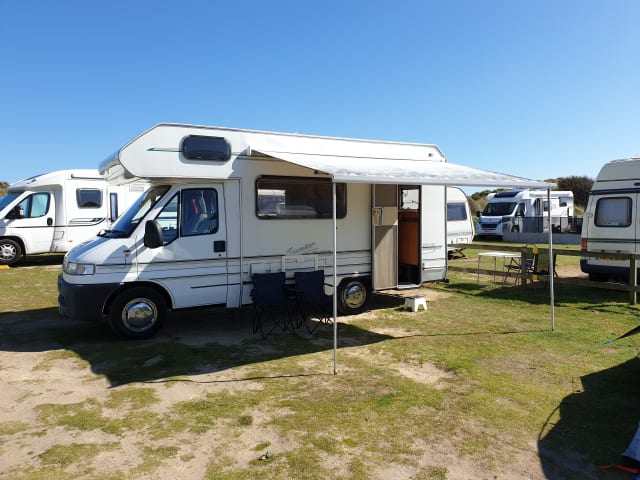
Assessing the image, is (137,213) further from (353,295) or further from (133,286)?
(353,295)

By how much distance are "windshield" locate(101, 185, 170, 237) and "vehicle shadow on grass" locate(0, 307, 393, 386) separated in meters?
A: 1.41

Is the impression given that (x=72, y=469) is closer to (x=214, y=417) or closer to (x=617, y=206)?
(x=214, y=417)

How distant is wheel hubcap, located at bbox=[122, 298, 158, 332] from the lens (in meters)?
6.50

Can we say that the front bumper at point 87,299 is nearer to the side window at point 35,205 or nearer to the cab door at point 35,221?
the cab door at point 35,221

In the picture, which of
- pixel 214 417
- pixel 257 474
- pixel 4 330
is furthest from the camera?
pixel 4 330

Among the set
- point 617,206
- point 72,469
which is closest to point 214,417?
point 72,469

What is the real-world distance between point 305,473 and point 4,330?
19.3 ft

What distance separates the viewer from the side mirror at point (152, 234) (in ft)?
20.6

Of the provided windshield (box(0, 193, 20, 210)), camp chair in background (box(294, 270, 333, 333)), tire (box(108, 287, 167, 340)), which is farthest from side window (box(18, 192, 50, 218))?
camp chair in background (box(294, 270, 333, 333))

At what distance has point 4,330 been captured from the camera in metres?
7.21

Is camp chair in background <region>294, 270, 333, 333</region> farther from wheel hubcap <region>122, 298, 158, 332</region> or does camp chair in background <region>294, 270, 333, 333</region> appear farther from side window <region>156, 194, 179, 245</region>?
wheel hubcap <region>122, 298, 158, 332</region>

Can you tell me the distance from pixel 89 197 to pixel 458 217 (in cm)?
1147

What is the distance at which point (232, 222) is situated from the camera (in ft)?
22.8

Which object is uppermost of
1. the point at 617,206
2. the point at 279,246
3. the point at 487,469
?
the point at 617,206
